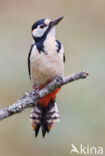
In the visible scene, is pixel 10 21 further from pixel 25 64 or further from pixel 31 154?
pixel 31 154

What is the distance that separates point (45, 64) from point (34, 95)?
1.22ft

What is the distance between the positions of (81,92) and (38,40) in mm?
754

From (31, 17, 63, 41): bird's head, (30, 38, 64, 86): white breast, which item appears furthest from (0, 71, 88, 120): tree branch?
(31, 17, 63, 41): bird's head

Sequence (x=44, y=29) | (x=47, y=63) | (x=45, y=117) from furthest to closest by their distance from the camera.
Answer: (x=45, y=117) < (x=44, y=29) < (x=47, y=63)

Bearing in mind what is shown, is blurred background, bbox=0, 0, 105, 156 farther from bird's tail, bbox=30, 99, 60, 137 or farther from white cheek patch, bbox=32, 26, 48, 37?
white cheek patch, bbox=32, 26, 48, 37

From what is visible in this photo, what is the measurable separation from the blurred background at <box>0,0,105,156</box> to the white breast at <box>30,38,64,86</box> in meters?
0.53

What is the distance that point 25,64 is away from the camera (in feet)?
19.7

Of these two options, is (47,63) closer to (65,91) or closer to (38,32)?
(38,32)

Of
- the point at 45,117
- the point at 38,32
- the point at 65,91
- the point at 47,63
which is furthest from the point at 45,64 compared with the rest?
the point at 65,91

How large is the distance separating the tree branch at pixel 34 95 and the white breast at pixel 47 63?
8.6 inches

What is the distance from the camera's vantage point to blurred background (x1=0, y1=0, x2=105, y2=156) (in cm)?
554

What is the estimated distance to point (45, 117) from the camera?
5504 mm

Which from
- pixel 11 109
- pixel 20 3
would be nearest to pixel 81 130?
pixel 11 109

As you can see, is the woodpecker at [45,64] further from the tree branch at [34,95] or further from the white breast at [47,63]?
the tree branch at [34,95]
